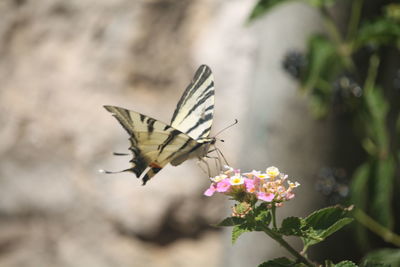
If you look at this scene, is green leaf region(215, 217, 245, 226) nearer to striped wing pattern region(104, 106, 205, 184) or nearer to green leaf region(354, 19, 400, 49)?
striped wing pattern region(104, 106, 205, 184)

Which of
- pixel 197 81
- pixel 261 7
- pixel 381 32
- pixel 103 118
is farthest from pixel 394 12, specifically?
pixel 103 118

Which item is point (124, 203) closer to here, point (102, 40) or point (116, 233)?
point (116, 233)

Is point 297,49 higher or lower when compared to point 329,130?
higher

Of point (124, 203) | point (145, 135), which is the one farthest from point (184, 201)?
point (145, 135)

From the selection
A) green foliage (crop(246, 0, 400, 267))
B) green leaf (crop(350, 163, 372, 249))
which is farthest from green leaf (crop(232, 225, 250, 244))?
green leaf (crop(350, 163, 372, 249))

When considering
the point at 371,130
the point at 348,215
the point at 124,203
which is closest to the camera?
the point at 348,215

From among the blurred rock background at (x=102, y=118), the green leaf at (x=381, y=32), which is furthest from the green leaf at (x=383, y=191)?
the blurred rock background at (x=102, y=118)

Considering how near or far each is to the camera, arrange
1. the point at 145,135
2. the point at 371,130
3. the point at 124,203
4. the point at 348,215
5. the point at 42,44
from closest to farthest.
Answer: the point at 348,215, the point at 145,135, the point at 371,130, the point at 124,203, the point at 42,44

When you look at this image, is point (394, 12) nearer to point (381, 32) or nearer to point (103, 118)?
point (381, 32)
